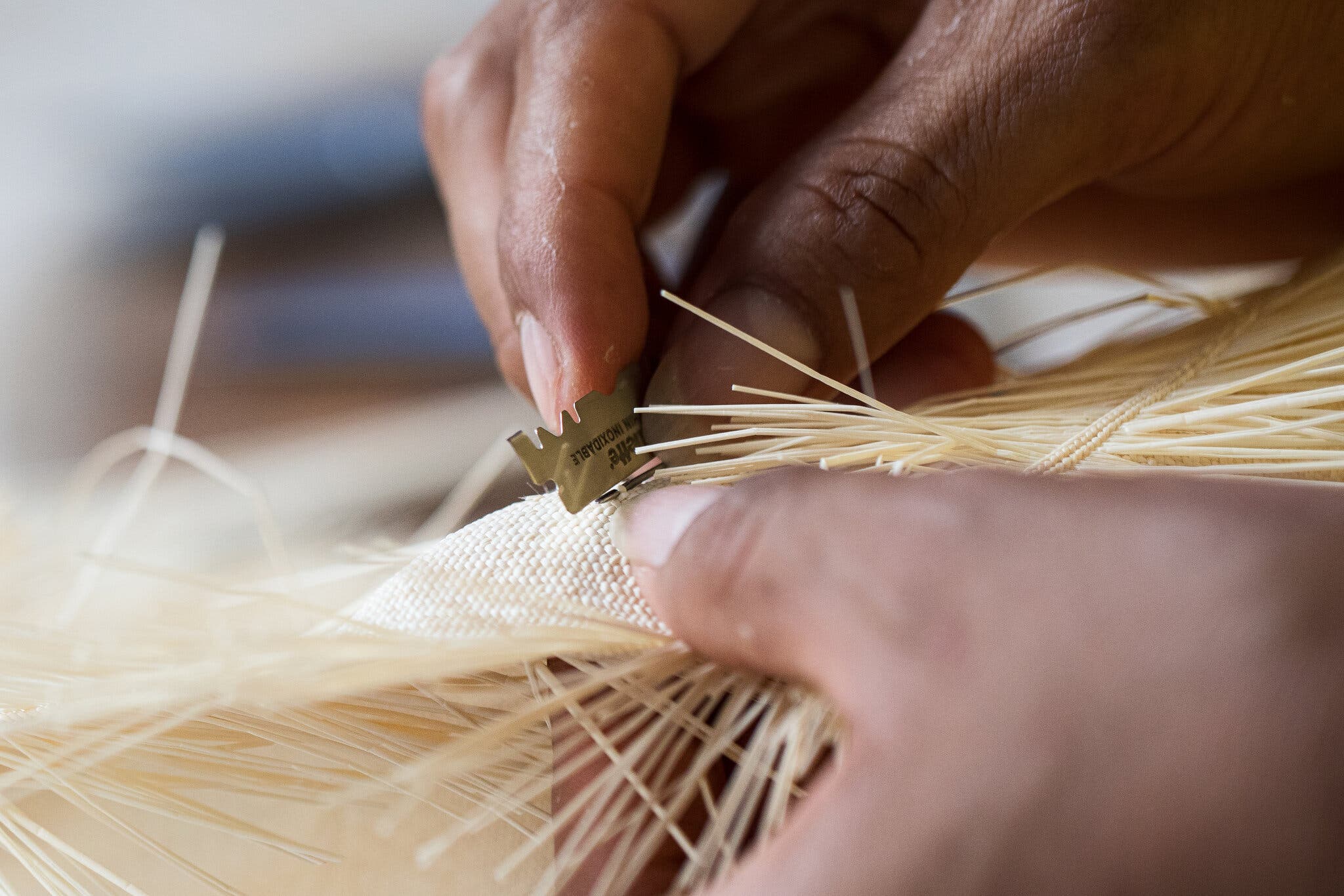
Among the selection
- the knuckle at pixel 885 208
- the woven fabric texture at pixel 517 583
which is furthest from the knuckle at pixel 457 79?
the woven fabric texture at pixel 517 583

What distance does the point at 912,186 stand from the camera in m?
0.63

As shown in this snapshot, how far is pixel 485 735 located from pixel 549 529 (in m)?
0.16

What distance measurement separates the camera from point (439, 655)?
433mm

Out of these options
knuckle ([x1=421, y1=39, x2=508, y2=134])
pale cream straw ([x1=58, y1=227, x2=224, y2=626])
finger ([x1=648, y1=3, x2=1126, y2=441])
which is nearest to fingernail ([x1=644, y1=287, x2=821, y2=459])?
finger ([x1=648, y1=3, x2=1126, y2=441])

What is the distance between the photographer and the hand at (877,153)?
2.02 ft

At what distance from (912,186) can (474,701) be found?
1.39 ft

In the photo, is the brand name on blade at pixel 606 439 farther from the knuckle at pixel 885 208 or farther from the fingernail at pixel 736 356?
the knuckle at pixel 885 208

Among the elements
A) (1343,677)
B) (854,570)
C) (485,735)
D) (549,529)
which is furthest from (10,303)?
(1343,677)

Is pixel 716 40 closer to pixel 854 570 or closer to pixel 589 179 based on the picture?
pixel 589 179

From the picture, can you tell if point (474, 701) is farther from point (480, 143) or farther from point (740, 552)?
point (480, 143)

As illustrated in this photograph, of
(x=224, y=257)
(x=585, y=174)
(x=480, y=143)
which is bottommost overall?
(x=585, y=174)

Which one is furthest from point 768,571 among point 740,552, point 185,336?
point 185,336

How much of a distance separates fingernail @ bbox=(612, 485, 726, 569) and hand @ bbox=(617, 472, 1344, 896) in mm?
94

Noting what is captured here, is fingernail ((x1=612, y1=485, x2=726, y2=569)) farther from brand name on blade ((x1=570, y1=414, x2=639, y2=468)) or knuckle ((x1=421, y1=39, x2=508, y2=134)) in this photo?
knuckle ((x1=421, y1=39, x2=508, y2=134))
